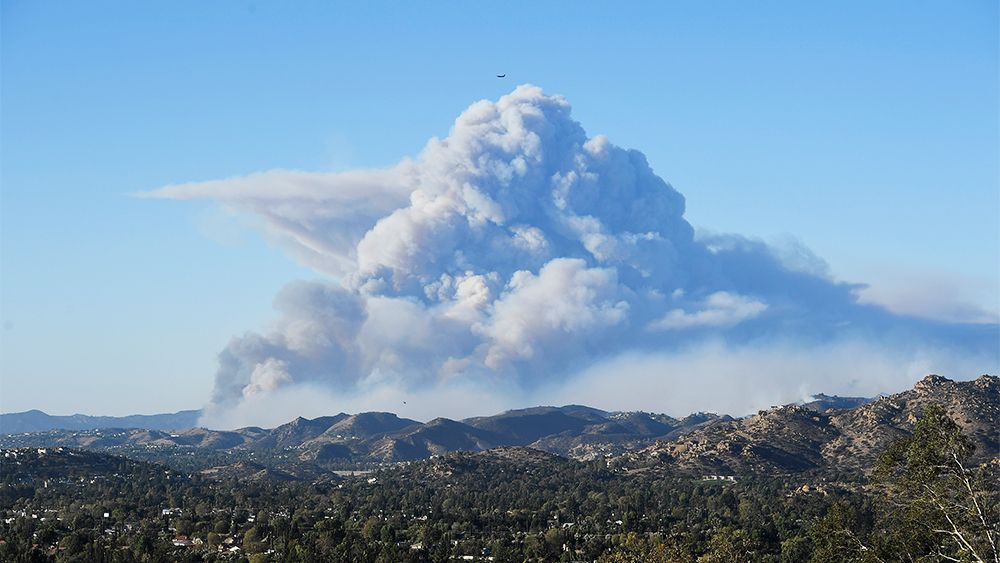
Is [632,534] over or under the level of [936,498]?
under

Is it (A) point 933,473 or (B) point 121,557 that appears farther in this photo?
(B) point 121,557

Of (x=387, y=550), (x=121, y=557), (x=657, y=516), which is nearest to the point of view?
(x=121, y=557)

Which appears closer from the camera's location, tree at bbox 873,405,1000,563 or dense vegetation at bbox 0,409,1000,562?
tree at bbox 873,405,1000,563

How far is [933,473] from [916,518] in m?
2.51

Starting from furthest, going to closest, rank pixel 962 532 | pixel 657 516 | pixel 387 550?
1. pixel 657 516
2. pixel 387 550
3. pixel 962 532

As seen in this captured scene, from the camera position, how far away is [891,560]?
175 ft

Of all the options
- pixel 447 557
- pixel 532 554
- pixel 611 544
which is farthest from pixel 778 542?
pixel 447 557

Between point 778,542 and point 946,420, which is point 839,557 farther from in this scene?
point 778,542

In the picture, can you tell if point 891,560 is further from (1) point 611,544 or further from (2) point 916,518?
(1) point 611,544

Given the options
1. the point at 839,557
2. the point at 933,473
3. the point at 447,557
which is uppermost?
the point at 933,473

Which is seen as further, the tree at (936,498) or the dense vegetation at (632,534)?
the dense vegetation at (632,534)

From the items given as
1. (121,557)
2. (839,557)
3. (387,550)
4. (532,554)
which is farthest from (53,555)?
(839,557)

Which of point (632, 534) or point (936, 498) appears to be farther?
point (632, 534)

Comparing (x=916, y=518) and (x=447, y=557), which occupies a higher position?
(x=916, y=518)
